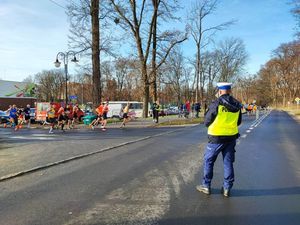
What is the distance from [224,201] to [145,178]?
2.24 meters

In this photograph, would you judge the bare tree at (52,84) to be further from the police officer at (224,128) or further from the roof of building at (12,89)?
the police officer at (224,128)

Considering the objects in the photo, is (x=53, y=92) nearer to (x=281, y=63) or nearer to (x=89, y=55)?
(x=281, y=63)

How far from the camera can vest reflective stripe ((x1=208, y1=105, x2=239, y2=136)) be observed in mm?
6328

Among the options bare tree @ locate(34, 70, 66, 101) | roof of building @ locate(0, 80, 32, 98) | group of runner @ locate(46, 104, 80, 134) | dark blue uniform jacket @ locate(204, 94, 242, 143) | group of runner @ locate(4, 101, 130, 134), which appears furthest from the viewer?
bare tree @ locate(34, 70, 66, 101)

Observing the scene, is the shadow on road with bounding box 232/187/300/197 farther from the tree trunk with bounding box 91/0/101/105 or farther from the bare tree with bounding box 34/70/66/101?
the bare tree with bounding box 34/70/66/101

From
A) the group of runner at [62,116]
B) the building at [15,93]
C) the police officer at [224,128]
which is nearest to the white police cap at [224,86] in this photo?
the police officer at [224,128]

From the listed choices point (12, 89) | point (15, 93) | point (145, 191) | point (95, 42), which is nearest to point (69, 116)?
point (95, 42)

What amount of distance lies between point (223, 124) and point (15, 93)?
65.7 m

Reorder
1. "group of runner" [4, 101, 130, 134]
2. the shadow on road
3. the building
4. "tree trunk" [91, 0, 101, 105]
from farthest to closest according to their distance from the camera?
the building, "tree trunk" [91, 0, 101, 105], "group of runner" [4, 101, 130, 134], the shadow on road

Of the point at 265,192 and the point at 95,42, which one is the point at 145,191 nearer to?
the point at 265,192

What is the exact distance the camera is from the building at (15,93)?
64938 millimetres

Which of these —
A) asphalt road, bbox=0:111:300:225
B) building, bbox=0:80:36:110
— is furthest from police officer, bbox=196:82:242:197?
building, bbox=0:80:36:110

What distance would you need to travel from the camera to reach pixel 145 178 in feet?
26.0

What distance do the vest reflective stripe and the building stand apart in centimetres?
6228
